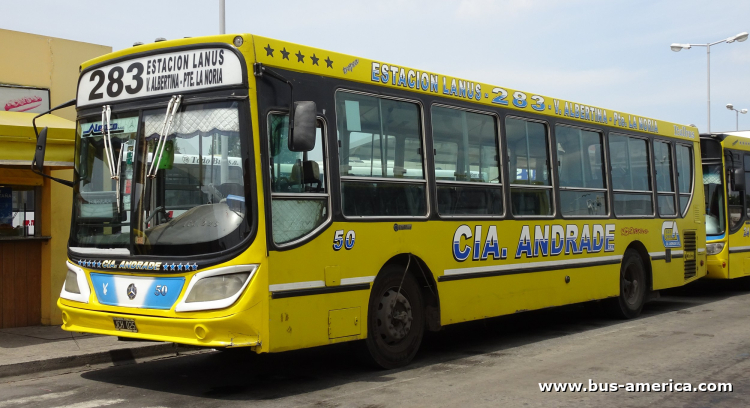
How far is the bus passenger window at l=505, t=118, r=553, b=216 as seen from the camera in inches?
380

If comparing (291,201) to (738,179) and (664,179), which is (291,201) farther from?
(738,179)

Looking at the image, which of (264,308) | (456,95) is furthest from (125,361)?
(456,95)

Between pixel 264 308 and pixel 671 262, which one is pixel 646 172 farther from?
pixel 264 308

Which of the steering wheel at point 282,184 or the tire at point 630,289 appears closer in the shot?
the steering wheel at point 282,184

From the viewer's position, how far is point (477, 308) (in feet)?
29.0

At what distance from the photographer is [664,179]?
12.8m

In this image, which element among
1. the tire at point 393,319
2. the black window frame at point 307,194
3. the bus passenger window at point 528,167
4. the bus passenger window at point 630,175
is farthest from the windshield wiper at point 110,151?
the bus passenger window at point 630,175

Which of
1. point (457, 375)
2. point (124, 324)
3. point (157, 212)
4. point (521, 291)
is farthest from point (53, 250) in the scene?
point (521, 291)

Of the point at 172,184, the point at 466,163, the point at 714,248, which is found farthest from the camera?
the point at 714,248

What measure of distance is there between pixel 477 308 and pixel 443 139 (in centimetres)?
195

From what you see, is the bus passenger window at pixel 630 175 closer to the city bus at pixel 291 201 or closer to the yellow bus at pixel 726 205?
the city bus at pixel 291 201

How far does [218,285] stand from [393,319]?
2165 millimetres

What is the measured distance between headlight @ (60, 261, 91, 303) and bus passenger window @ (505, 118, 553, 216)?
4.98 m

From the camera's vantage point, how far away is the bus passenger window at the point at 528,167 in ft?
31.6
